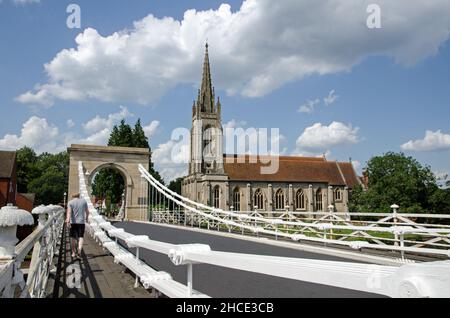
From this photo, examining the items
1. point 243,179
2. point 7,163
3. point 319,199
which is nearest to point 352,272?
point 7,163

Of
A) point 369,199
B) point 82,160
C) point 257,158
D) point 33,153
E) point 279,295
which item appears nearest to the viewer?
point 279,295

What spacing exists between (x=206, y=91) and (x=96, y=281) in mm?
61700

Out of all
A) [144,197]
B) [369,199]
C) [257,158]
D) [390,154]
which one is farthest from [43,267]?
[257,158]

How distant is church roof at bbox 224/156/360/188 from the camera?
2421 inches

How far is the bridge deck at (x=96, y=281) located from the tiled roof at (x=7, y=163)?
31.0 m

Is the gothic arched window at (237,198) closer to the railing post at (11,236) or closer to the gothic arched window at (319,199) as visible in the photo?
the gothic arched window at (319,199)

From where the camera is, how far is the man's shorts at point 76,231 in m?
8.80

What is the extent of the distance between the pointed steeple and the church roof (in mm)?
9620

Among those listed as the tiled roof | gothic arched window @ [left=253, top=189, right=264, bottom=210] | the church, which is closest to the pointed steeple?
the church

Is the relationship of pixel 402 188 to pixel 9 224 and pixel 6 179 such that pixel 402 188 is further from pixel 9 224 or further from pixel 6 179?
pixel 9 224

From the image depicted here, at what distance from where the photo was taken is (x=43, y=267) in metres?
5.32
